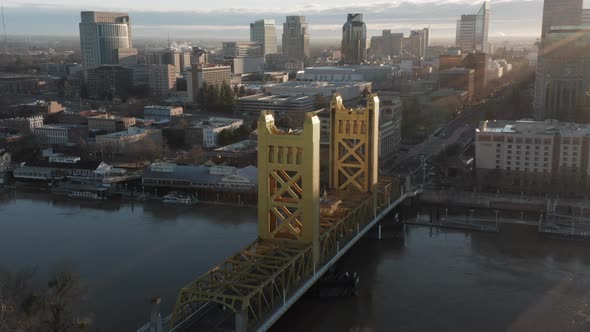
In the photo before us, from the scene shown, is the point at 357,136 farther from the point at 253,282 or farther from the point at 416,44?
the point at 416,44

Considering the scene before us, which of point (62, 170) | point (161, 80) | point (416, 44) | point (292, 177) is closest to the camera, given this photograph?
point (292, 177)

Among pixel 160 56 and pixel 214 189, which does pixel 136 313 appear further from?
pixel 160 56

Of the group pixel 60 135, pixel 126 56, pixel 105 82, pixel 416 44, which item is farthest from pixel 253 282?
pixel 416 44

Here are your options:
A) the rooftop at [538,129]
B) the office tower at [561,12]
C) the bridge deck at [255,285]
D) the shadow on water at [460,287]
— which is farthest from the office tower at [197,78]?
the bridge deck at [255,285]

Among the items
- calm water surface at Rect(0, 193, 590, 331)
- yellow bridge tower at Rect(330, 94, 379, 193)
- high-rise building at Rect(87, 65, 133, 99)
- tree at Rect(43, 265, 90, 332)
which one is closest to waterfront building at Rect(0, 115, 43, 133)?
calm water surface at Rect(0, 193, 590, 331)

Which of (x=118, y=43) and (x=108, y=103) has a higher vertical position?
(x=118, y=43)

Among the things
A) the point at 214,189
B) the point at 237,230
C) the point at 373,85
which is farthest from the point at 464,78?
the point at 237,230

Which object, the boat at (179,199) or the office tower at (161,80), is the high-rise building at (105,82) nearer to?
the office tower at (161,80)
